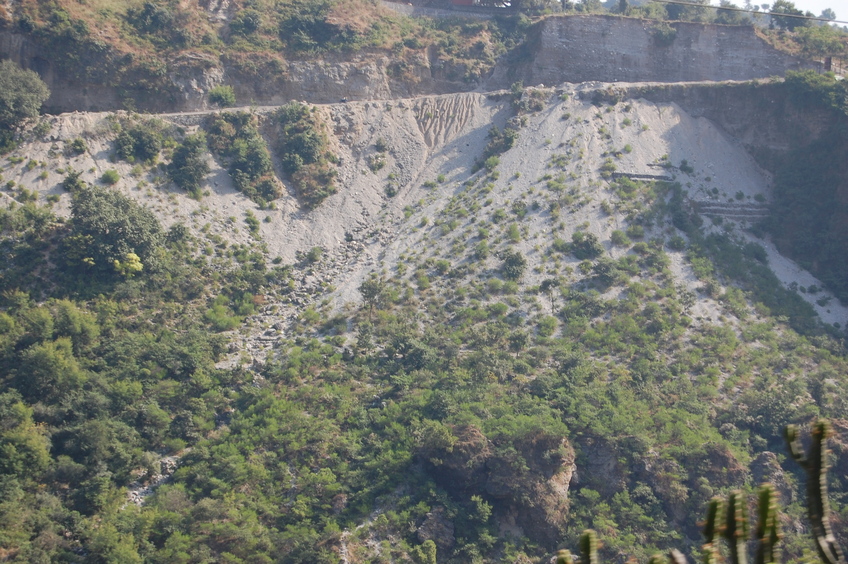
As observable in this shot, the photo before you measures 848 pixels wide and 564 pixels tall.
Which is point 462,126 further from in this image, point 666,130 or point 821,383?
point 821,383

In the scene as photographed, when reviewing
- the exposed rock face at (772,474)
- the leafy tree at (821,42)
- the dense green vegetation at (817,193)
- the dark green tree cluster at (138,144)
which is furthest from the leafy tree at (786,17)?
the dark green tree cluster at (138,144)

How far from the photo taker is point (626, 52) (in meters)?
55.9

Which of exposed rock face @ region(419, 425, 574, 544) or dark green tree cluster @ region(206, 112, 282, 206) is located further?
dark green tree cluster @ region(206, 112, 282, 206)

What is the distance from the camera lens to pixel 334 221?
4512 centimetres

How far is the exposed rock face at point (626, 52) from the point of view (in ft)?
181

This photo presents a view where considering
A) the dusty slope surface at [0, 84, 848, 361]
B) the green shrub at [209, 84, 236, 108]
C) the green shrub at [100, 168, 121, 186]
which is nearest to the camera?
the green shrub at [100, 168, 121, 186]

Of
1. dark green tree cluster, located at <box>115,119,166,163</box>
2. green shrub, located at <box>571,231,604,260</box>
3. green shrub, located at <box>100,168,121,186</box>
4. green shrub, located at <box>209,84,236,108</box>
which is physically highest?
green shrub, located at <box>209,84,236,108</box>

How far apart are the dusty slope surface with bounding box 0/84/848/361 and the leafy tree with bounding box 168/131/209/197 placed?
694mm

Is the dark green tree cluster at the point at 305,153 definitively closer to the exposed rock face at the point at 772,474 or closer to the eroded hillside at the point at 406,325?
the eroded hillside at the point at 406,325

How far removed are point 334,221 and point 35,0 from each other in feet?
77.9

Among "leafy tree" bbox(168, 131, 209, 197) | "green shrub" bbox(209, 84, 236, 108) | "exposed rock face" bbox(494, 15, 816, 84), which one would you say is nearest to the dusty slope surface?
"leafy tree" bbox(168, 131, 209, 197)

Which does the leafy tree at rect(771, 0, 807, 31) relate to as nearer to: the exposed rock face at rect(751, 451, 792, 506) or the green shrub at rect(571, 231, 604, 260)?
the green shrub at rect(571, 231, 604, 260)

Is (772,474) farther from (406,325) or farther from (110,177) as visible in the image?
(110,177)

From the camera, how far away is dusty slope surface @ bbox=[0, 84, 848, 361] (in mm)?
41031
